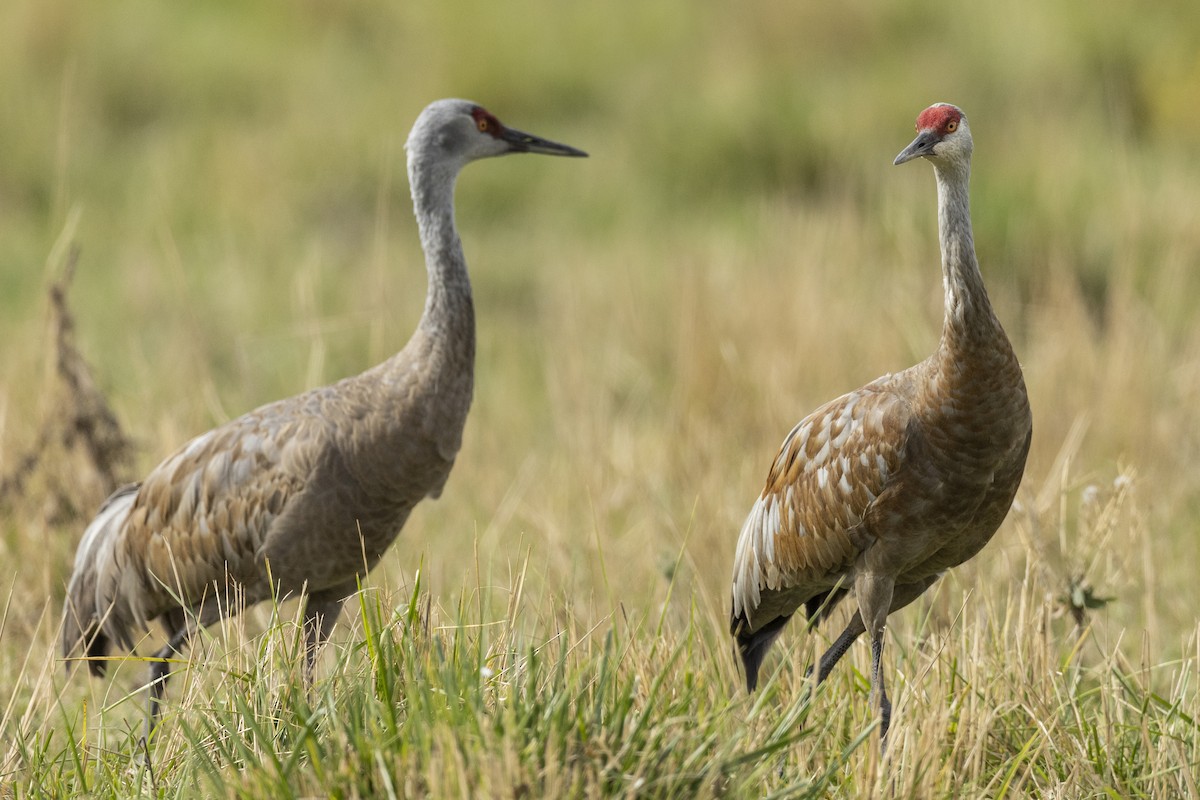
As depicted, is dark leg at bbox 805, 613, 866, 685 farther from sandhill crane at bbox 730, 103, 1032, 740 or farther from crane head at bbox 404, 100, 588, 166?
crane head at bbox 404, 100, 588, 166

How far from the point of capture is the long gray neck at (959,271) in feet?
12.6

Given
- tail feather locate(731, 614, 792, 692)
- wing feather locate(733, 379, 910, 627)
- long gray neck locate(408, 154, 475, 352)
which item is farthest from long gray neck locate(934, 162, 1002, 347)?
long gray neck locate(408, 154, 475, 352)

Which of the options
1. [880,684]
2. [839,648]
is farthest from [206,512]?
[880,684]

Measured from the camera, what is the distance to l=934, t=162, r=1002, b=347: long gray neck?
383 centimetres

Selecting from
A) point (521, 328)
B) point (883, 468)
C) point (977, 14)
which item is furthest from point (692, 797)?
point (977, 14)

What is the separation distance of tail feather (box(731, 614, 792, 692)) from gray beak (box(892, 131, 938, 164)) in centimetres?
147

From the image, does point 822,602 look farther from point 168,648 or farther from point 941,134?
point 168,648

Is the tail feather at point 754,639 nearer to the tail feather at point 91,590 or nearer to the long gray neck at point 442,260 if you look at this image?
the long gray neck at point 442,260

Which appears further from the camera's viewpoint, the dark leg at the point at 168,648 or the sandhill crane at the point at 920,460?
the dark leg at the point at 168,648

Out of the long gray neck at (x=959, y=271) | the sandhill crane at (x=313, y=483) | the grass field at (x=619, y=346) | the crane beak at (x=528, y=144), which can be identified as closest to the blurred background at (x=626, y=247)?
the grass field at (x=619, y=346)

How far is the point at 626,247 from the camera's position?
10266 millimetres

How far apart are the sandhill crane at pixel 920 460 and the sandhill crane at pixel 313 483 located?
1.12 m

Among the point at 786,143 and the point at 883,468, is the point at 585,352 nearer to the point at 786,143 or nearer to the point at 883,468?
the point at 786,143

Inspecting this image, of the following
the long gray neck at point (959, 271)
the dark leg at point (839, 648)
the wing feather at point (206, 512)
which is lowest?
the dark leg at point (839, 648)
